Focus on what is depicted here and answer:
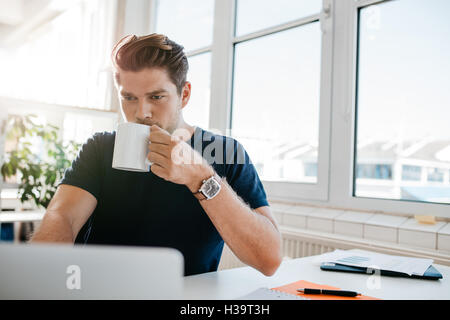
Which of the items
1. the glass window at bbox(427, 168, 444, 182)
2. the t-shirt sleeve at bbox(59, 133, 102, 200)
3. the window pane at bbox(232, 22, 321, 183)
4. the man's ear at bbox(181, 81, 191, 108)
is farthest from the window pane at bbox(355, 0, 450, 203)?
the t-shirt sleeve at bbox(59, 133, 102, 200)

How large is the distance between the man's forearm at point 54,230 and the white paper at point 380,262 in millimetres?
693

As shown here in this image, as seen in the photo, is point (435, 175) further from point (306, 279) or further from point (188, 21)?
point (188, 21)

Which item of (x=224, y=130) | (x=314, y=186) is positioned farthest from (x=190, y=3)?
(x=314, y=186)

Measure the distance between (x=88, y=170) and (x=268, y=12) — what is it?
1507mm

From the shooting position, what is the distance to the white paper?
0.96 metres

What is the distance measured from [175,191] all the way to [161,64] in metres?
0.35

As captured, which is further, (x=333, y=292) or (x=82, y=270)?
(x=333, y=292)

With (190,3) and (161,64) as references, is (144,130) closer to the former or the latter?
(161,64)

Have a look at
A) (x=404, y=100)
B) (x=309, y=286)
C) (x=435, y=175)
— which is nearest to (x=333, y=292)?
(x=309, y=286)

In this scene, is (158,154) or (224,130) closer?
(158,154)

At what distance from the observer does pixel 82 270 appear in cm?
37

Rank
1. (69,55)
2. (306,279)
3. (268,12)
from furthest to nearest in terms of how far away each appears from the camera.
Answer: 1. (69,55)
2. (268,12)
3. (306,279)

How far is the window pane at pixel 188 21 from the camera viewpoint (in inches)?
97.7

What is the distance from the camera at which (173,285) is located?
37 cm
